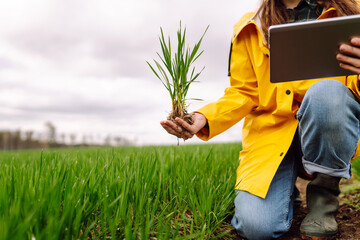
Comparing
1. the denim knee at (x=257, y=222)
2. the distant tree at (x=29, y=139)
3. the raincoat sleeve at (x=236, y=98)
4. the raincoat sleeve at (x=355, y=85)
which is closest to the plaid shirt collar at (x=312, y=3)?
the raincoat sleeve at (x=236, y=98)

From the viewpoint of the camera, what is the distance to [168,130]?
5.16ft

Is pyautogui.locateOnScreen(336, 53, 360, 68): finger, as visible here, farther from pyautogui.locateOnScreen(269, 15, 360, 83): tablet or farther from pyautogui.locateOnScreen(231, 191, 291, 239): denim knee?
pyautogui.locateOnScreen(231, 191, 291, 239): denim knee

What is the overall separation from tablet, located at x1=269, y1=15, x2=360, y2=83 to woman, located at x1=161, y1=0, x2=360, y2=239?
0.06 meters

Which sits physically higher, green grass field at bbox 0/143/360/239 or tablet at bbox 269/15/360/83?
tablet at bbox 269/15/360/83

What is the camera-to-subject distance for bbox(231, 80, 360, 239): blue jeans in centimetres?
164

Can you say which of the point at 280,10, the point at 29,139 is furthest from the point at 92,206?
the point at 29,139

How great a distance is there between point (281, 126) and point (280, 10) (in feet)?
2.49

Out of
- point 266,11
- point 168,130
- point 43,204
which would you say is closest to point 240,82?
point 266,11

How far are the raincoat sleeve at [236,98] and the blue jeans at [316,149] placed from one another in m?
0.38

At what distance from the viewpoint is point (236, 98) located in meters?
2.02

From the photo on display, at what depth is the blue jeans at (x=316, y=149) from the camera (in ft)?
5.38

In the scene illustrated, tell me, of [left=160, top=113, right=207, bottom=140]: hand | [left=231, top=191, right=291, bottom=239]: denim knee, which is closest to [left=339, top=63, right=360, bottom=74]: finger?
[left=160, top=113, right=207, bottom=140]: hand

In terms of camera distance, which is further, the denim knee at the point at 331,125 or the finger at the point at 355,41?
the denim knee at the point at 331,125

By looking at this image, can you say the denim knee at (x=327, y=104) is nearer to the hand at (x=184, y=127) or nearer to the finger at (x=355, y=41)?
the finger at (x=355, y=41)
